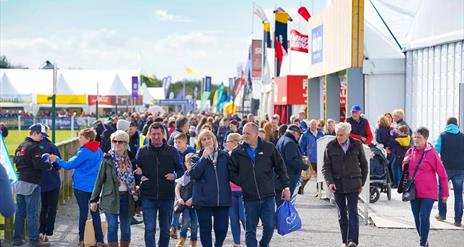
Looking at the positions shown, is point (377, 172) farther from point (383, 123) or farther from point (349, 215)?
point (349, 215)

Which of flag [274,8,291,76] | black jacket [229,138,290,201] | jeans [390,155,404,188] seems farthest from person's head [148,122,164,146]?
flag [274,8,291,76]

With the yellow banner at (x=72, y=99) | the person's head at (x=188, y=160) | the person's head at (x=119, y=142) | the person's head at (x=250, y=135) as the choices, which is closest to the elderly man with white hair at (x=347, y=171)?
the person's head at (x=250, y=135)

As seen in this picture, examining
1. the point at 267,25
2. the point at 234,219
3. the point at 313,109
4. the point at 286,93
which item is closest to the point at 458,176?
the point at 234,219

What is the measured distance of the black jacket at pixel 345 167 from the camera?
10.8m

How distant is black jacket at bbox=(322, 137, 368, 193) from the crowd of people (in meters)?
0.01

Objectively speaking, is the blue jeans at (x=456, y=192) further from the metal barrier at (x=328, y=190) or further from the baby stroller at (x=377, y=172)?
the baby stroller at (x=377, y=172)

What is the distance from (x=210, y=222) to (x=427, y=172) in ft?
10.0

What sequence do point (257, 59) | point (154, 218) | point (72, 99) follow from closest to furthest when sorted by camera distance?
1. point (154, 218)
2. point (257, 59)
3. point (72, 99)

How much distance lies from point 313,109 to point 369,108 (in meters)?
9.48

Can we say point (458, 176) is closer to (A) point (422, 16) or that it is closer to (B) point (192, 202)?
(B) point (192, 202)

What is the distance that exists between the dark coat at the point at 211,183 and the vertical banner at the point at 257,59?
44.7 m

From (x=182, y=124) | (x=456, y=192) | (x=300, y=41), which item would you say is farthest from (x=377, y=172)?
(x=300, y=41)

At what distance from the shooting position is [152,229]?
9.92 m

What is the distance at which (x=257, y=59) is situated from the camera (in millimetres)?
55156
